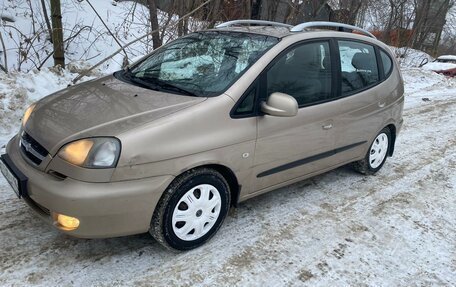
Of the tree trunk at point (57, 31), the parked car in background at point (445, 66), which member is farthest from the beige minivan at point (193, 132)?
the parked car in background at point (445, 66)

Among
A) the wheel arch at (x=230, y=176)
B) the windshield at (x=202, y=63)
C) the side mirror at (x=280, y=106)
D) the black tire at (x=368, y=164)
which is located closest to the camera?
the wheel arch at (x=230, y=176)

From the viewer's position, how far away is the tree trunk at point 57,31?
6.74 m

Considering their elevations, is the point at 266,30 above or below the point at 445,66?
above

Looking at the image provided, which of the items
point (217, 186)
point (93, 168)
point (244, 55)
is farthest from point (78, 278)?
point (244, 55)

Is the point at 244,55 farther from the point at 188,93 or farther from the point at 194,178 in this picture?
the point at 194,178

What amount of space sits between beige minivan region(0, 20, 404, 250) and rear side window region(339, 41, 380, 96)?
0.06ft

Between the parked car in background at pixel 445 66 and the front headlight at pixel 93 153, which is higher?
the front headlight at pixel 93 153

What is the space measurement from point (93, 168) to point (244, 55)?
1574mm

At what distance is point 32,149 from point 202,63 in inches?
59.1

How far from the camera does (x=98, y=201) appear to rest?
8.07ft

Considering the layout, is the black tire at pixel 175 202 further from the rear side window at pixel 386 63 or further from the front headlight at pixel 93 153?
the rear side window at pixel 386 63

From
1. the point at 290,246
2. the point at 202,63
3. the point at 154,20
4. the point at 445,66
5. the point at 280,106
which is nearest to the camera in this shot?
the point at 280,106

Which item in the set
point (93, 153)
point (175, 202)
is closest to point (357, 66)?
point (175, 202)

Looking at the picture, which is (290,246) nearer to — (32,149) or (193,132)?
(193,132)
